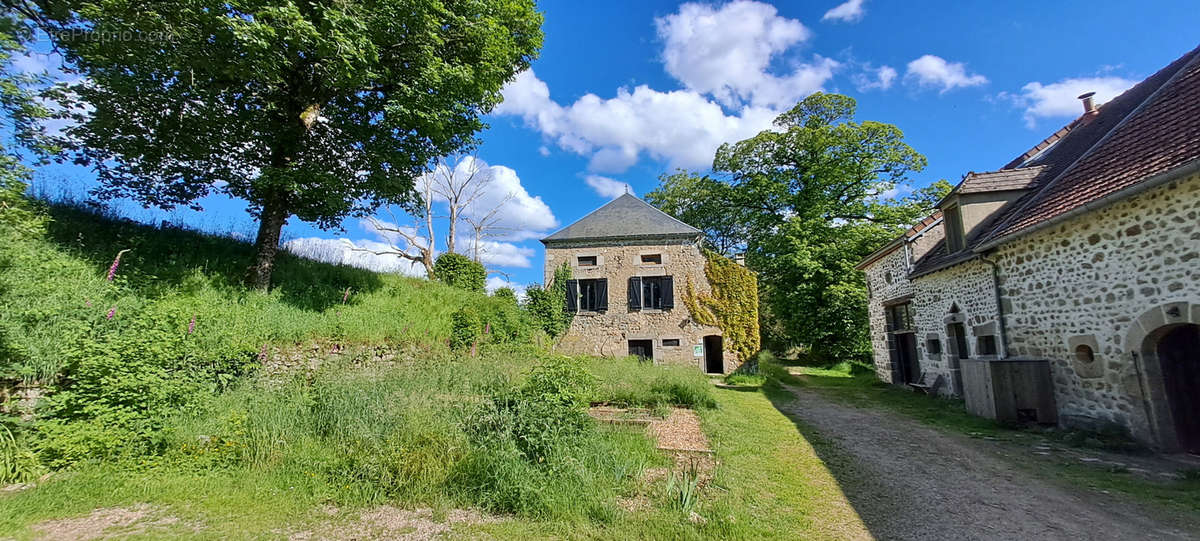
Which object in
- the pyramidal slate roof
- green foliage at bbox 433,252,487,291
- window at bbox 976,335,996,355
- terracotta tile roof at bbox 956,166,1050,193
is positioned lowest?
window at bbox 976,335,996,355

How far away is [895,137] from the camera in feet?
60.3

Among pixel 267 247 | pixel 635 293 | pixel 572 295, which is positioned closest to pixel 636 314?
pixel 635 293

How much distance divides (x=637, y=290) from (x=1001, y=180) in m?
10.4

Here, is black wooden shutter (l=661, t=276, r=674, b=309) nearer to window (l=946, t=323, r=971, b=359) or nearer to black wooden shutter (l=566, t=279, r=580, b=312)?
black wooden shutter (l=566, t=279, r=580, b=312)

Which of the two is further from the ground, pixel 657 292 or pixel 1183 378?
pixel 657 292

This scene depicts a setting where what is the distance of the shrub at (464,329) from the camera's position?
952cm

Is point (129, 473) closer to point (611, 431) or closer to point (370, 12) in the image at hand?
point (611, 431)

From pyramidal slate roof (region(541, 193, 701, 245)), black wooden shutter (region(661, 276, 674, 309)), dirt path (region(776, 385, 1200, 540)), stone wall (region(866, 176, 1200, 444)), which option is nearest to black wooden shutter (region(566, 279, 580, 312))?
pyramidal slate roof (region(541, 193, 701, 245))

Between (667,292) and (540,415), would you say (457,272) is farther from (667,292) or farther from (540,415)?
(540,415)

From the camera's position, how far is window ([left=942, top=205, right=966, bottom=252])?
896 centimetres

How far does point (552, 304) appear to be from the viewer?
52.2 ft

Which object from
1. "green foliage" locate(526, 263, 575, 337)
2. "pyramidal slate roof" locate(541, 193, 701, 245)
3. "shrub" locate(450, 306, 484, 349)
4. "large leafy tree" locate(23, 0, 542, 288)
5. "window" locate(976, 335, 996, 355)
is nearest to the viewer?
"large leafy tree" locate(23, 0, 542, 288)

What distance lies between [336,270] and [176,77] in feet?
15.6

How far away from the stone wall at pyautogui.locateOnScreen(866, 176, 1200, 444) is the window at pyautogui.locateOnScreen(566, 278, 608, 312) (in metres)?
11.0
